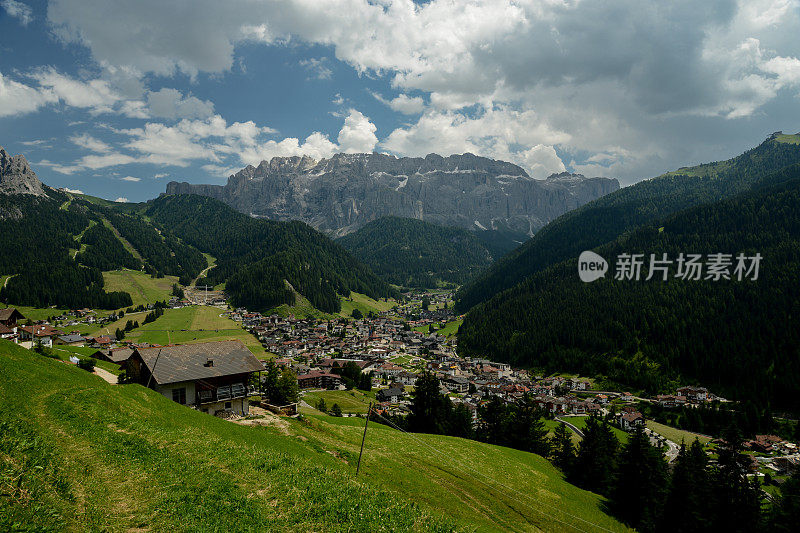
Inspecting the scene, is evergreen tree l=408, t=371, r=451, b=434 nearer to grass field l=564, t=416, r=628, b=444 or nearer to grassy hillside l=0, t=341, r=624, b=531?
grassy hillside l=0, t=341, r=624, b=531

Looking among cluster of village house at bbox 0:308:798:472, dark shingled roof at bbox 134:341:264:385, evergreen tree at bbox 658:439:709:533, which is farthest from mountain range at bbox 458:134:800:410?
dark shingled roof at bbox 134:341:264:385

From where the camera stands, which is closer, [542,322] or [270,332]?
[542,322]

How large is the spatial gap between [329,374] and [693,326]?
134 m

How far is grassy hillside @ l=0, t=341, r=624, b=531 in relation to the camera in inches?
540

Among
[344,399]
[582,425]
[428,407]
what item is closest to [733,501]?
[428,407]

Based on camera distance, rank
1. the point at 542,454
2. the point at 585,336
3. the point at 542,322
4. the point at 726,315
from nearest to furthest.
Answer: the point at 542,454, the point at 726,315, the point at 585,336, the point at 542,322

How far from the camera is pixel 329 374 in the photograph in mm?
123938

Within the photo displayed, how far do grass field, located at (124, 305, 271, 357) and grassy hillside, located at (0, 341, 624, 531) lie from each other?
127 meters

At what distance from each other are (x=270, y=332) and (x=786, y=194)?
27737cm

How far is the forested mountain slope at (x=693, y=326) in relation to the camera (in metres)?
122

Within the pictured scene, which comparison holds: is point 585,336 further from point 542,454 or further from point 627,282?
point 542,454

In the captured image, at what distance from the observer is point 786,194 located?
19962 cm

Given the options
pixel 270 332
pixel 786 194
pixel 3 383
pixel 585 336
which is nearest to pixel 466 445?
pixel 3 383

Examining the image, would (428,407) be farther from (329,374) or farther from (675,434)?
(675,434)
